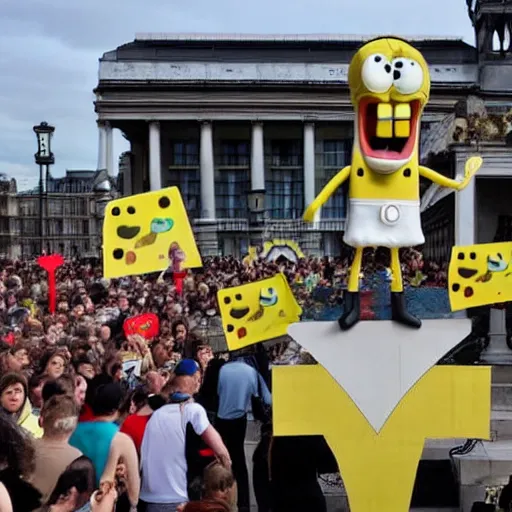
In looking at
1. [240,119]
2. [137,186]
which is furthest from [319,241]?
[137,186]

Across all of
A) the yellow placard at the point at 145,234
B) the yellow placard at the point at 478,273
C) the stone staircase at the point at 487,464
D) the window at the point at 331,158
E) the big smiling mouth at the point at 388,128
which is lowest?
the stone staircase at the point at 487,464

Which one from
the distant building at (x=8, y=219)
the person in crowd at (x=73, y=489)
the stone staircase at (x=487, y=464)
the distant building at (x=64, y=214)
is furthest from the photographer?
the distant building at (x=64, y=214)

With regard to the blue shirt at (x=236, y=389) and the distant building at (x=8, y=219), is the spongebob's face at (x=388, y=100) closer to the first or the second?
the blue shirt at (x=236, y=389)

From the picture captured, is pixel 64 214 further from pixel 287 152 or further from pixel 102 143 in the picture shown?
pixel 287 152

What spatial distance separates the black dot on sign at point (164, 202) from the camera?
6.46 meters

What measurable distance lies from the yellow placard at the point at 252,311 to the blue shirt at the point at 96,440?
5.77 ft

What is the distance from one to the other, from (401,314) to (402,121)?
998 millimetres

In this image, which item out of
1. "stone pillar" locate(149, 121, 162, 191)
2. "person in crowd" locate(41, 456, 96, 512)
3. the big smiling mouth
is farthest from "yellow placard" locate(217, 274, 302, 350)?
"stone pillar" locate(149, 121, 162, 191)

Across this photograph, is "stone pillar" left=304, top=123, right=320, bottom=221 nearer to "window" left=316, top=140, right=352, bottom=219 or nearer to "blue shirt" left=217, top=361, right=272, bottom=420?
"window" left=316, top=140, right=352, bottom=219

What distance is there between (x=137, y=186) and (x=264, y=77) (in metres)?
9.87

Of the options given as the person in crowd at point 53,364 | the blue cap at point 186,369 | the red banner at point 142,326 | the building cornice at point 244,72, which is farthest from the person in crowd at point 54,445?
the building cornice at point 244,72

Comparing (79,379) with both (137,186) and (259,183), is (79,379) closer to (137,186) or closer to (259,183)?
(259,183)

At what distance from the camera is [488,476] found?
647 centimetres

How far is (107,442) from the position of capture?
14.2ft
